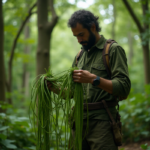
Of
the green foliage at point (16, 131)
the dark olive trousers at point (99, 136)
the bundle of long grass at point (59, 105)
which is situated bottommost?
the green foliage at point (16, 131)

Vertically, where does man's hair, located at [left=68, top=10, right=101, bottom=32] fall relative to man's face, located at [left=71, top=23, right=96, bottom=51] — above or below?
above

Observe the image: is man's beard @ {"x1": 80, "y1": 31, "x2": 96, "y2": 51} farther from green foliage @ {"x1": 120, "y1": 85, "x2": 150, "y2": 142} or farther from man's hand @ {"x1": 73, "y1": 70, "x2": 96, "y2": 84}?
green foliage @ {"x1": 120, "y1": 85, "x2": 150, "y2": 142}

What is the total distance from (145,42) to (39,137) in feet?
16.3

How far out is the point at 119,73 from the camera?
1820mm

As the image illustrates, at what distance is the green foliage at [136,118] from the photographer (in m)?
4.92

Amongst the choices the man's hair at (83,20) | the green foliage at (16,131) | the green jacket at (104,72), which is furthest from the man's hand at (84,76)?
the green foliage at (16,131)

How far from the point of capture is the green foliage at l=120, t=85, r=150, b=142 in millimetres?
4918

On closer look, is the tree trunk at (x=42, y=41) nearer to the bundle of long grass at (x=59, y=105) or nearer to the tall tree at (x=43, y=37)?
the tall tree at (x=43, y=37)

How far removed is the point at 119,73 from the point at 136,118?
3.74 metres

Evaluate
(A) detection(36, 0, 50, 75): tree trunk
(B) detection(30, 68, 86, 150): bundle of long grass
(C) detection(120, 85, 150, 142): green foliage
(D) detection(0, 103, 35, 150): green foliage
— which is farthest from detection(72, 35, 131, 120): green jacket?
(C) detection(120, 85, 150, 142): green foliage

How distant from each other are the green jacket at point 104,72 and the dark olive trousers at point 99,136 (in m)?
0.07

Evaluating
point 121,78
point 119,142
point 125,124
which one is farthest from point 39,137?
point 125,124

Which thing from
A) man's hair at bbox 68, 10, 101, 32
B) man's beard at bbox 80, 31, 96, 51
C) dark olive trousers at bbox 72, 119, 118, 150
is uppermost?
man's hair at bbox 68, 10, 101, 32

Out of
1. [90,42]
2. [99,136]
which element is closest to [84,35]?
[90,42]
